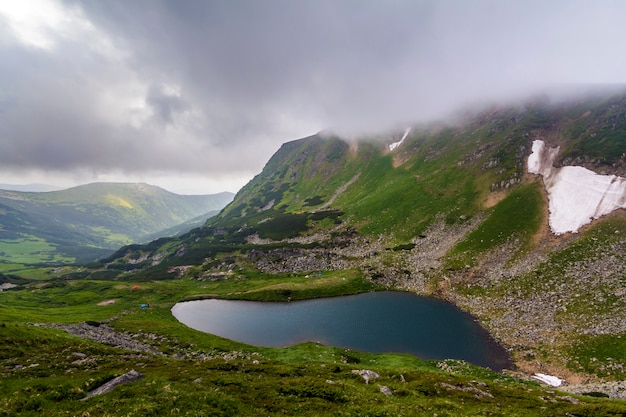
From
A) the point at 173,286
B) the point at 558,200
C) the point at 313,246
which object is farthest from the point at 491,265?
the point at 173,286

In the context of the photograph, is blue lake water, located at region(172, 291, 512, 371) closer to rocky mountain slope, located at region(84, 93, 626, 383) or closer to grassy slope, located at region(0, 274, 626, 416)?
rocky mountain slope, located at region(84, 93, 626, 383)

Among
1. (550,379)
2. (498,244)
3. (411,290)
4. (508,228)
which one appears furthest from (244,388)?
(508,228)

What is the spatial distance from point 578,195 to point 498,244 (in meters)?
31.9

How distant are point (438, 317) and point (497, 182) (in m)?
84.0

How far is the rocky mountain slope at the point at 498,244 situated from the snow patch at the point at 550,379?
7.32 feet

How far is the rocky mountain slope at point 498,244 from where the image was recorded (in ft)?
197

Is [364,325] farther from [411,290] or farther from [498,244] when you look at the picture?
[498,244]

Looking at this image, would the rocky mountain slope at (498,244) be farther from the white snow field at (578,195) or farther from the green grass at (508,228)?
the white snow field at (578,195)

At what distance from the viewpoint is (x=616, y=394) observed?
3922 centimetres

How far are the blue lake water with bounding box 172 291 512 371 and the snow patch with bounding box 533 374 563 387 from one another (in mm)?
5855

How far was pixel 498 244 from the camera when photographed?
100188 mm

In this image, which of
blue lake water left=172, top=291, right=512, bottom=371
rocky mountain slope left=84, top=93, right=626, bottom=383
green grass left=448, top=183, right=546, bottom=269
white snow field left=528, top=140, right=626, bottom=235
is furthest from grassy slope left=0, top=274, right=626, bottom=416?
white snow field left=528, top=140, right=626, bottom=235

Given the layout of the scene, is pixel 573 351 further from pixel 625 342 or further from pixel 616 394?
pixel 616 394

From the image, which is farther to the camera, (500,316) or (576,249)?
(576,249)
